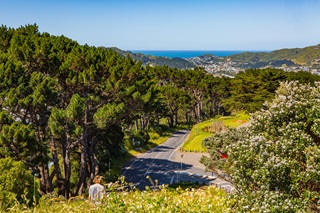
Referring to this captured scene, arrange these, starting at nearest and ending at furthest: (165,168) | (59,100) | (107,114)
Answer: (107,114) < (59,100) < (165,168)

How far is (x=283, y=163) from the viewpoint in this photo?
25.5ft

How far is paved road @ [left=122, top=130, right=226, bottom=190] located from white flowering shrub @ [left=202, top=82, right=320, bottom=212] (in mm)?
20864

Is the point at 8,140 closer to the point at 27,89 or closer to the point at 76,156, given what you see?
the point at 27,89

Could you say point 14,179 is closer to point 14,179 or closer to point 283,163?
point 14,179

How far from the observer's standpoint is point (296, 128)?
28.1ft

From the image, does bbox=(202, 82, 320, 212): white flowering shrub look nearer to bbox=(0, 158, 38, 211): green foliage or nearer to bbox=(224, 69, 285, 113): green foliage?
bbox=(0, 158, 38, 211): green foliage

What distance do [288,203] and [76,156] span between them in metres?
24.6

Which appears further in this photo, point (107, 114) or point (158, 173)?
point (158, 173)

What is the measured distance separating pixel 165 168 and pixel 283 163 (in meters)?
29.2

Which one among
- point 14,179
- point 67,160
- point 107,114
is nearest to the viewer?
point 14,179

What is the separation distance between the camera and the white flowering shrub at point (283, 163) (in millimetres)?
7633

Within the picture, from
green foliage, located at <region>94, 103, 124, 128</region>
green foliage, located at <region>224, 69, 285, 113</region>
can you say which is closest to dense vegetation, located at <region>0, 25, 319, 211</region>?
green foliage, located at <region>94, 103, 124, 128</region>

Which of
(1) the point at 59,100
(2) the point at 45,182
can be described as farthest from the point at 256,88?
(2) the point at 45,182

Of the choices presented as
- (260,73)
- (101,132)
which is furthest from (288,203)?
(260,73)
